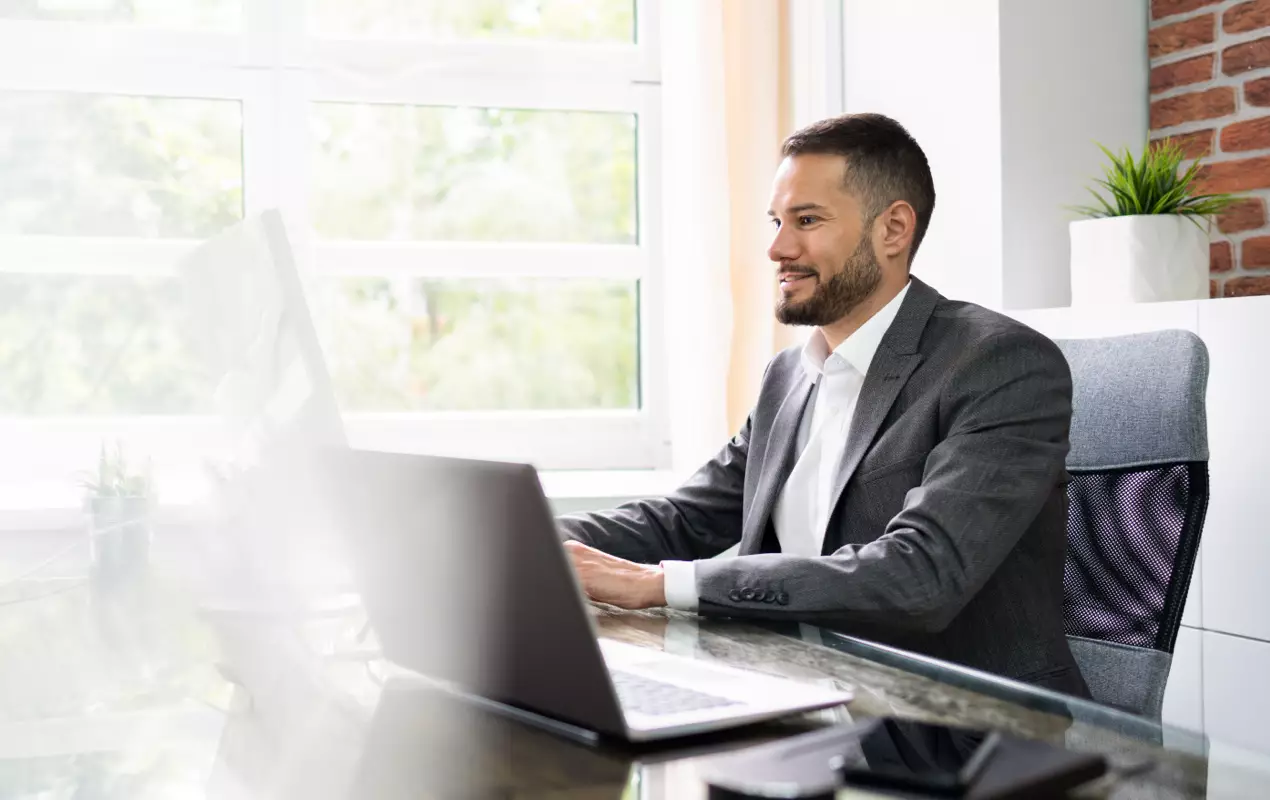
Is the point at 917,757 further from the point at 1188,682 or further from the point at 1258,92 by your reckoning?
the point at 1258,92

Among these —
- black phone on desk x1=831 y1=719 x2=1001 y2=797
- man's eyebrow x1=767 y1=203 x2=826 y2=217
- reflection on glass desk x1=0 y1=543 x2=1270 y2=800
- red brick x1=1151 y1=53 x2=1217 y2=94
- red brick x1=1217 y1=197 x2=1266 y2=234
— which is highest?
red brick x1=1151 y1=53 x2=1217 y2=94

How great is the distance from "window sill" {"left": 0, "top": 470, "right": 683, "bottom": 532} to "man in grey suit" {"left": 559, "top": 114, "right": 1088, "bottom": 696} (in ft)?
2.90

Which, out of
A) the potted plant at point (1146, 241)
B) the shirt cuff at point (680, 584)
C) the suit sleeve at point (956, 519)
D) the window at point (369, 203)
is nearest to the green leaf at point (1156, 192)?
the potted plant at point (1146, 241)

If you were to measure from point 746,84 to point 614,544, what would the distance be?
1721 millimetres

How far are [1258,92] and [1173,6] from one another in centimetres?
29

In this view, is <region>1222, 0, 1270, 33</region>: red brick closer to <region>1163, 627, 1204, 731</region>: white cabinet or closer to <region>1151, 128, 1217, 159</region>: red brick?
<region>1151, 128, 1217, 159</region>: red brick

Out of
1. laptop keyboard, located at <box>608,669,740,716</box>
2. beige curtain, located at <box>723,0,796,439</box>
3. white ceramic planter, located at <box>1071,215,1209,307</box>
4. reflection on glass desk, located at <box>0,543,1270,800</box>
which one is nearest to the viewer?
reflection on glass desk, located at <box>0,543,1270,800</box>

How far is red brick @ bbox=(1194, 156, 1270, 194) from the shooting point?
8.82 ft

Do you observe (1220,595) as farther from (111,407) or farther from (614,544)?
(111,407)

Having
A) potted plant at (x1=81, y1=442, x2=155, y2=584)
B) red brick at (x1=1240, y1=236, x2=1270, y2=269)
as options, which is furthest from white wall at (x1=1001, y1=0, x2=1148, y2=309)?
potted plant at (x1=81, y1=442, x2=155, y2=584)

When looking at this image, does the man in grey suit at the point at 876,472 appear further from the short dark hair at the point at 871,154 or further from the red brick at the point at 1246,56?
the red brick at the point at 1246,56

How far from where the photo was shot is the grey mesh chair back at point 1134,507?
155 cm

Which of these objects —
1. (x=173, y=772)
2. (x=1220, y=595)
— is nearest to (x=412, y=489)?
(x=173, y=772)

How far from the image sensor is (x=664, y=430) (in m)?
3.48
